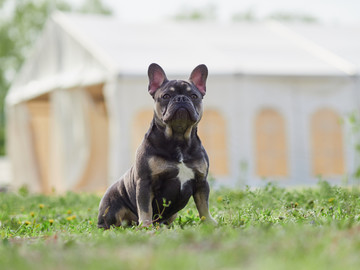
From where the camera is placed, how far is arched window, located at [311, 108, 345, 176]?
13945 millimetres

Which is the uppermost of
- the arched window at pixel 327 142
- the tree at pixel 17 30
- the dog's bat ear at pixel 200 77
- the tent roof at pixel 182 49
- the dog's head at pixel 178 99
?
the tree at pixel 17 30

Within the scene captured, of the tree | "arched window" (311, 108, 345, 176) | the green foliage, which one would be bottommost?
"arched window" (311, 108, 345, 176)

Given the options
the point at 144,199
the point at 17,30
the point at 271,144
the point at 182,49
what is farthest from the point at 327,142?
the point at 17,30

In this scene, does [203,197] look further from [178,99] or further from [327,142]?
[327,142]

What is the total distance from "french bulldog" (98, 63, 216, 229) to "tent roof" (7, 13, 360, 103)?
25.7 ft

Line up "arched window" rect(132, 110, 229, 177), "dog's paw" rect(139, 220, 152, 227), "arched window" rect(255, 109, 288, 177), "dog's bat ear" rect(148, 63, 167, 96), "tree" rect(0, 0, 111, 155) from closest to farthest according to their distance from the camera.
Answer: "dog's paw" rect(139, 220, 152, 227) < "dog's bat ear" rect(148, 63, 167, 96) < "arched window" rect(132, 110, 229, 177) < "arched window" rect(255, 109, 288, 177) < "tree" rect(0, 0, 111, 155)

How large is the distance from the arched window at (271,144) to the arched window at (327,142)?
2.58 feet

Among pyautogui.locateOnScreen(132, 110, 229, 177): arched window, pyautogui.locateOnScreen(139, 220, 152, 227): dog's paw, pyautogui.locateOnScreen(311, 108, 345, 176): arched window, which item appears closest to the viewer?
pyautogui.locateOnScreen(139, 220, 152, 227): dog's paw

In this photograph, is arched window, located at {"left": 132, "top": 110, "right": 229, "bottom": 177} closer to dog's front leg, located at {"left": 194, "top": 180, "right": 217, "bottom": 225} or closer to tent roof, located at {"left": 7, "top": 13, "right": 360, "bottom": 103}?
tent roof, located at {"left": 7, "top": 13, "right": 360, "bottom": 103}

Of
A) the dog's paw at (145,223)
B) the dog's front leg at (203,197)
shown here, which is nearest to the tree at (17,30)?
the dog's front leg at (203,197)

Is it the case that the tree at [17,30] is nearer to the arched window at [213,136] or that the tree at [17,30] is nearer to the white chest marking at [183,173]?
the arched window at [213,136]

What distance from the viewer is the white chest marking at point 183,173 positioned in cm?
456

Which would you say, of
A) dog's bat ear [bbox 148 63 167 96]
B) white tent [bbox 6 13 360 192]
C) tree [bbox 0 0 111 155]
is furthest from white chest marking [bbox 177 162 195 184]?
tree [bbox 0 0 111 155]

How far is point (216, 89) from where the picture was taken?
1287 centimetres
